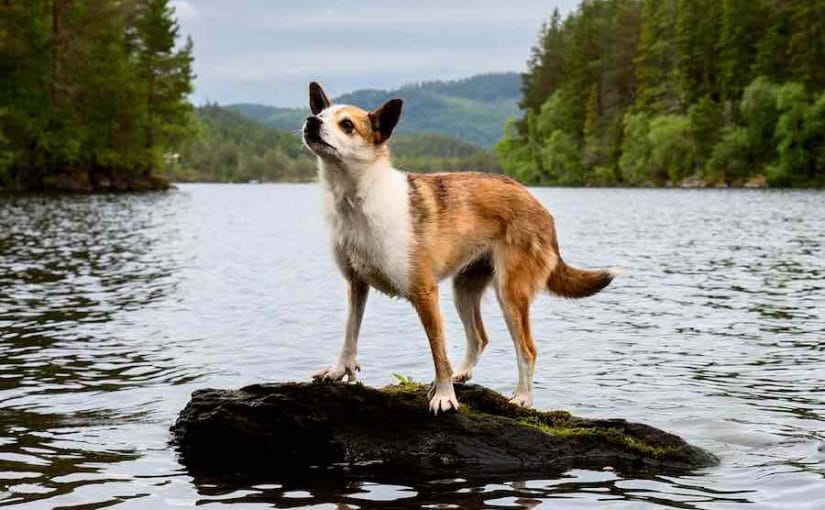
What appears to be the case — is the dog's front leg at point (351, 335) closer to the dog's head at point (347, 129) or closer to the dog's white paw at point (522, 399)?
the dog's head at point (347, 129)

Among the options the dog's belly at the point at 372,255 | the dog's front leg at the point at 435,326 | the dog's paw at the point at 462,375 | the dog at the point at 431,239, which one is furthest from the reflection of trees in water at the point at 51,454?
the dog's paw at the point at 462,375

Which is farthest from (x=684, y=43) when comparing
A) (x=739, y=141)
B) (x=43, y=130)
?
(x=43, y=130)

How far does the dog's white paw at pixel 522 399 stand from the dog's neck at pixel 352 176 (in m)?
2.59

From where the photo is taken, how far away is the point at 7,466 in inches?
343

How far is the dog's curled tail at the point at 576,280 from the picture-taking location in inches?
385

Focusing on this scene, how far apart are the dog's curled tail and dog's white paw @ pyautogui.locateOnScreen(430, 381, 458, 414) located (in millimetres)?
1771

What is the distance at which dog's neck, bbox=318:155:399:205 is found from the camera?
27.2ft

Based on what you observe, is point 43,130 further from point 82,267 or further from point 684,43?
point 684,43

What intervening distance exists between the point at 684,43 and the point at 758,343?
103 meters

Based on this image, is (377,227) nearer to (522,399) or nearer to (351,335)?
(351,335)

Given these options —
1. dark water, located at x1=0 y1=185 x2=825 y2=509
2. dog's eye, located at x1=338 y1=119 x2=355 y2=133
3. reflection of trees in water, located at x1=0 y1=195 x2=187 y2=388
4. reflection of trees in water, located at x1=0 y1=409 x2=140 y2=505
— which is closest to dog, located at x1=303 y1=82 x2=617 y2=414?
dog's eye, located at x1=338 y1=119 x2=355 y2=133

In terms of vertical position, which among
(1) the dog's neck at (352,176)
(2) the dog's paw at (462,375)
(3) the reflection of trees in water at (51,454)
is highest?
(1) the dog's neck at (352,176)

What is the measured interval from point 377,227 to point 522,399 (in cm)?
240

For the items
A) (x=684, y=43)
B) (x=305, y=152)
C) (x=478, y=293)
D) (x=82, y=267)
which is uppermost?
(x=684, y=43)
